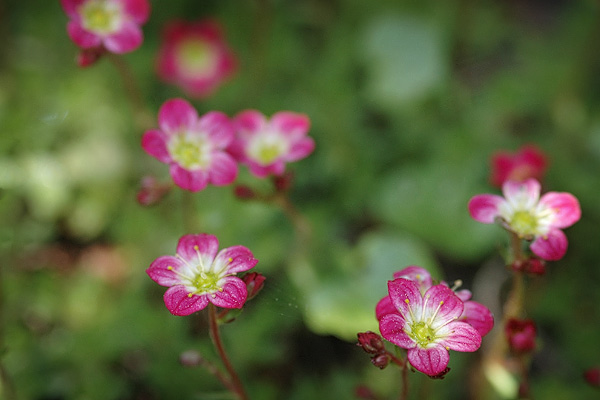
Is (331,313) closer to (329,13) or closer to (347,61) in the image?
(347,61)

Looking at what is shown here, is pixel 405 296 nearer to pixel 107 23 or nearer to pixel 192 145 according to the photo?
pixel 192 145

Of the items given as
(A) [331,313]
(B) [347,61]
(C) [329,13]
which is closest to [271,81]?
Answer: (B) [347,61]

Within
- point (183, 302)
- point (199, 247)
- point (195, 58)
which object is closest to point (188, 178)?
point (199, 247)

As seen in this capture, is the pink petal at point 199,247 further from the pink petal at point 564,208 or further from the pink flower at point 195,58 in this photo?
the pink flower at point 195,58

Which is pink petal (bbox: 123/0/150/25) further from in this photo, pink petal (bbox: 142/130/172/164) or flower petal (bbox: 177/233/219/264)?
flower petal (bbox: 177/233/219/264)

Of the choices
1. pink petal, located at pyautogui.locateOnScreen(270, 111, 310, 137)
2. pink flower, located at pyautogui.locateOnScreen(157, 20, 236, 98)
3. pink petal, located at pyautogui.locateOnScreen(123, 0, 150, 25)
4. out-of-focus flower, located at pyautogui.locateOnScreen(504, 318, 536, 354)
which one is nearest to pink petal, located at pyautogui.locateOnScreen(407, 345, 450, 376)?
out-of-focus flower, located at pyautogui.locateOnScreen(504, 318, 536, 354)

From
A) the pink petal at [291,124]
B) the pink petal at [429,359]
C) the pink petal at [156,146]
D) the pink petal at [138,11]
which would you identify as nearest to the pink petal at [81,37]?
the pink petal at [138,11]
